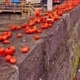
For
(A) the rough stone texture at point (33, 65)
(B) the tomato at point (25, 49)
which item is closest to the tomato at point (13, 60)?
(A) the rough stone texture at point (33, 65)

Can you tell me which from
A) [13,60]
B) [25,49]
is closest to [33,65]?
[25,49]

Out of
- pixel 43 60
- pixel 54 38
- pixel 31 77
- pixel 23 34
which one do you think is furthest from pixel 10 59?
pixel 54 38

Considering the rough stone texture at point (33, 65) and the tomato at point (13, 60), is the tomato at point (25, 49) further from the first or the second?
the tomato at point (13, 60)

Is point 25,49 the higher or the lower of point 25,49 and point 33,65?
the higher

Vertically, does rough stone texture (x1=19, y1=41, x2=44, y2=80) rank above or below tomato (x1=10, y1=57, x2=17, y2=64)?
below

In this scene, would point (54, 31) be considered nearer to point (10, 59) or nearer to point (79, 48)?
point (10, 59)

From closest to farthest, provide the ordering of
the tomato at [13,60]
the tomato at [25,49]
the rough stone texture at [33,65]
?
the tomato at [13,60], the rough stone texture at [33,65], the tomato at [25,49]

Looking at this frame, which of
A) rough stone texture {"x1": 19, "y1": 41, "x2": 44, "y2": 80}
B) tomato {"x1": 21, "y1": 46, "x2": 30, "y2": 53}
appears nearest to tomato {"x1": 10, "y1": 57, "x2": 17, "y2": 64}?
rough stone texture {"x1": 19, "y1": 41, "x2": 44, "y2": 80}

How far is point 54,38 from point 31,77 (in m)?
1.73

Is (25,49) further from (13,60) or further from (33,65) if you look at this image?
(13,60)

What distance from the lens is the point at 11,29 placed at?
5.30 m

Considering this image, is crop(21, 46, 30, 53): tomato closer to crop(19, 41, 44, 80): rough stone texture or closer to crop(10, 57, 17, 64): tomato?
crop(19, 41, 44, 80): rough stone texture

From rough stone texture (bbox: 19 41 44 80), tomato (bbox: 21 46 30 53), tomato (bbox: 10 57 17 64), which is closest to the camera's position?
tomato (bbox: 10 57 17 64)

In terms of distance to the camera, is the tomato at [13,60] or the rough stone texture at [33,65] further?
the rough stone texture at [33,65]
